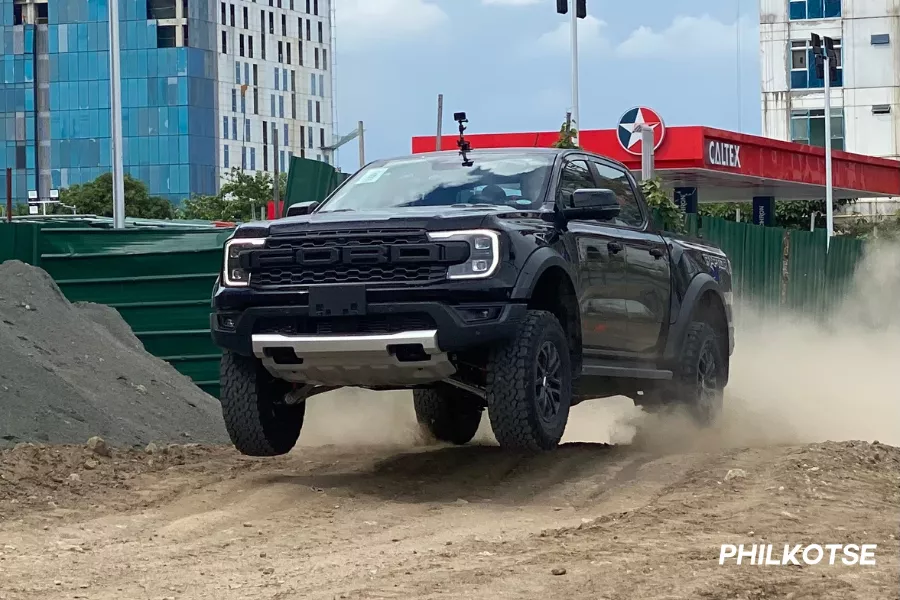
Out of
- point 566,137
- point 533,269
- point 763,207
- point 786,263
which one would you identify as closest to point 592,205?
point 533,269

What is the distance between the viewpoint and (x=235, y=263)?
30.3 ft

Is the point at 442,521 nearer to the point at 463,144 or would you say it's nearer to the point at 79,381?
the point at 463,144

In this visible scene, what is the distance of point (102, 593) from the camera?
6.45 metres

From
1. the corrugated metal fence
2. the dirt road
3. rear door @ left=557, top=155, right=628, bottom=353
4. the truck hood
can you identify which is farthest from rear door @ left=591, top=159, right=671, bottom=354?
the corrugated metal fence

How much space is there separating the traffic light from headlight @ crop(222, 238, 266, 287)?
17998mm

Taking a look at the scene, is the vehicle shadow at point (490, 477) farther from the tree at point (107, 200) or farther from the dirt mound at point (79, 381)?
the tree at point (107, 200)

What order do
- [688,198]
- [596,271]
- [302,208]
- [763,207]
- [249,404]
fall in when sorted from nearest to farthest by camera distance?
1. [249,404]
2. [596,271]
3. [302,208]
4. [688,198]
5. [763,207]

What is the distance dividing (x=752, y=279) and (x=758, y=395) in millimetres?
8549

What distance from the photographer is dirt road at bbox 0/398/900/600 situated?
6422mm

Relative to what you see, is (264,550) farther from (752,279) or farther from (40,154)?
(40,154)

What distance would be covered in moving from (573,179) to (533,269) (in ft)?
4.91

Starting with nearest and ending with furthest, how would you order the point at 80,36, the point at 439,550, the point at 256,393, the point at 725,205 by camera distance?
the point at 439,550 < the point at 256,393 < the point at 725,205 < the point at 80,36

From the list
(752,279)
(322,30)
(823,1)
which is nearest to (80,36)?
(322,30)

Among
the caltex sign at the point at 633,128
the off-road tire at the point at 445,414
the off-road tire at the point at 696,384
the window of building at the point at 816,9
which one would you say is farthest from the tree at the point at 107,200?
the off-road tire at the point at 696,384
